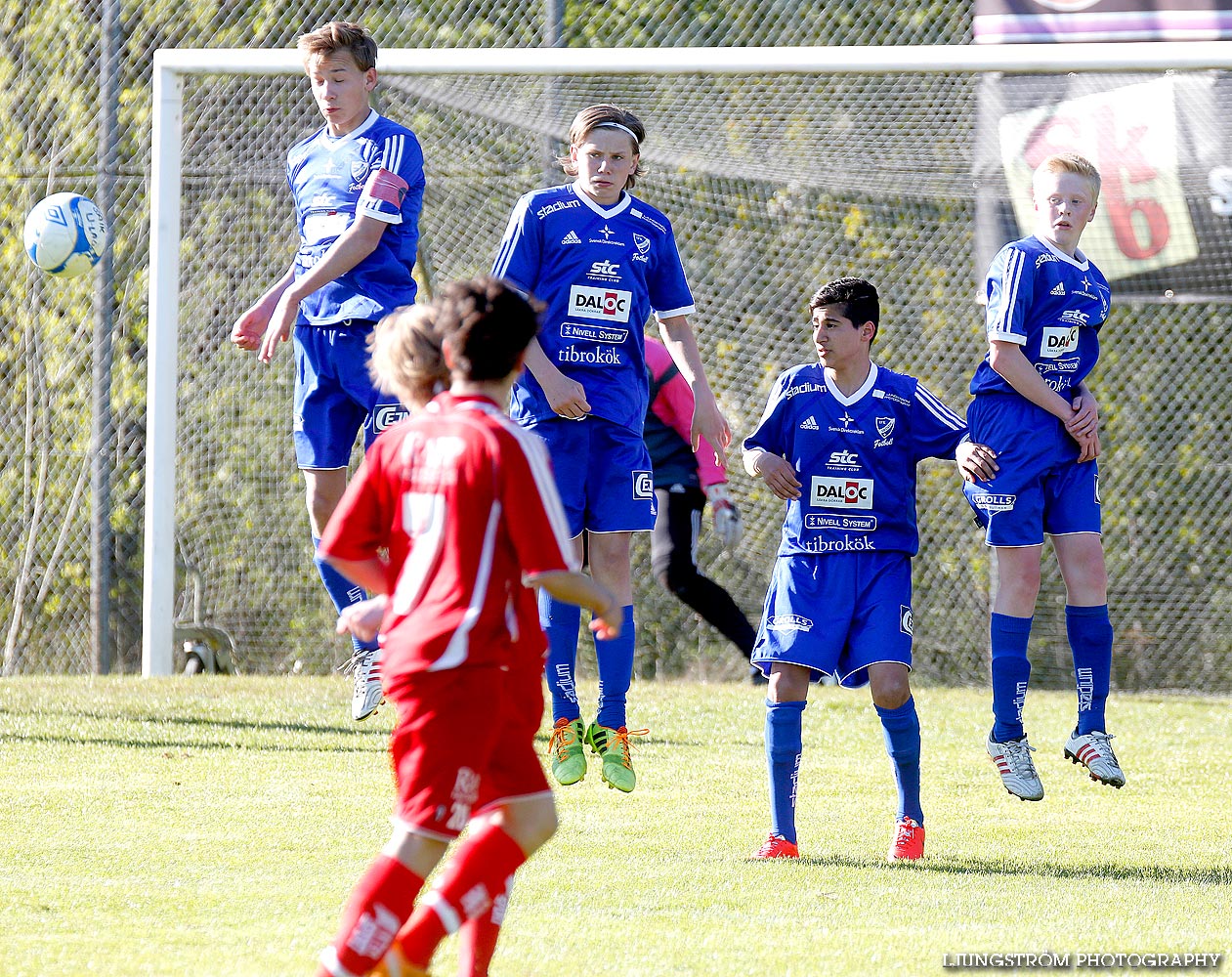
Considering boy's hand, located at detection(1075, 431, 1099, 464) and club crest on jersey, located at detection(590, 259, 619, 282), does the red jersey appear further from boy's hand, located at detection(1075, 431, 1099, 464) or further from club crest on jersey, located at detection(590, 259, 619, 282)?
boy's hand, located at detection(1075, 431, 1099, 464)

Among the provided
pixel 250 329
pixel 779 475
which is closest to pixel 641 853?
pixel 779 475

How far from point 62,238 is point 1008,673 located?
15.0 ft

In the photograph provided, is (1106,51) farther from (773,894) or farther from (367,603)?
(367,603)

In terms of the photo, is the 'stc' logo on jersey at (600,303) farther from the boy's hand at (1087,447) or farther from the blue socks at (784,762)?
the boy's hand at (1087,447)

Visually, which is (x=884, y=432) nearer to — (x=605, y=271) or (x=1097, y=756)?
(x=605, y=271)

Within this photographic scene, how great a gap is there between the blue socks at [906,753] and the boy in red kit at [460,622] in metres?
1.89

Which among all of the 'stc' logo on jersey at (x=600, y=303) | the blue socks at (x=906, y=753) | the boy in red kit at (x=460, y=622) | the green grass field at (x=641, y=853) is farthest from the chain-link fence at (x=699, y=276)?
the boy in red kit at (x=460, y=622)

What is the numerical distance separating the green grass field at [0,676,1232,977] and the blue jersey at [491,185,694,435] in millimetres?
1376

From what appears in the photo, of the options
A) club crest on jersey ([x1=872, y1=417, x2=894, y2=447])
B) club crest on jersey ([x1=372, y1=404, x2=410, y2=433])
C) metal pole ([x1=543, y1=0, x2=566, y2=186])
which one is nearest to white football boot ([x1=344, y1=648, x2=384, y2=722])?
club crest on jersey ([x1=372, y1=404, x2=410, y2=433])

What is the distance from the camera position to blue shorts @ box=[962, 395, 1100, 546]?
217 inches

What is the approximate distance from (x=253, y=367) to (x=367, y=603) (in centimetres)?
844

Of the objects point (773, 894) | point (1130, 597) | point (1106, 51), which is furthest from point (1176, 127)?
point (773, 894)

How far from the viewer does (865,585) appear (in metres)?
4.64

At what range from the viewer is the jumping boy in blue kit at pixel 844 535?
4570 millimetres
